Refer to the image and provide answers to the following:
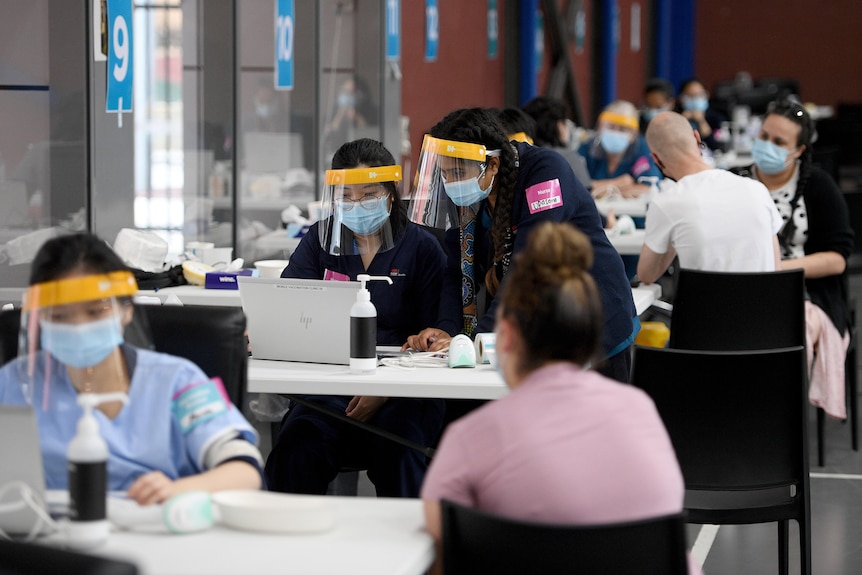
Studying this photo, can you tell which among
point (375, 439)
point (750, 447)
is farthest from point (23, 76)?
point (750, 447)

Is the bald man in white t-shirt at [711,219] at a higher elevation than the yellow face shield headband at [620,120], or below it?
below

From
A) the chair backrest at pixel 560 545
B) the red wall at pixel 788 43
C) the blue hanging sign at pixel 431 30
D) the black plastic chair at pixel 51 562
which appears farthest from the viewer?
the red wall at pixel 788 43

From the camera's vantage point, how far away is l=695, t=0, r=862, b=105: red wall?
1873 centimetres

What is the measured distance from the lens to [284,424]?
3.38 m

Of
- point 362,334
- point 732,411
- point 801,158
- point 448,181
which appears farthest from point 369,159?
point 801,158

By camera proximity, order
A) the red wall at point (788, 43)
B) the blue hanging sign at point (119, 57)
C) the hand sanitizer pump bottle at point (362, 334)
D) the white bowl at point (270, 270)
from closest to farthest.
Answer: the hand sanitizer pump bottle at point (362, 334)
the white bowl at point (270, 270)
the blue hanging sign at point (119, 57)
the red wall at point (788, 43)

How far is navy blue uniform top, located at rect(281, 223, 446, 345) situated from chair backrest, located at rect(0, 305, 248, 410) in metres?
1.02

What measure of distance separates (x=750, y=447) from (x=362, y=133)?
5395 millimetres

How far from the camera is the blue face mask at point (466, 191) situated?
3.25 metres

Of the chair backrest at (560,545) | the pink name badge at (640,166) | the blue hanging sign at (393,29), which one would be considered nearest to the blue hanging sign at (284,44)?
the blue hanging sign at (393,29)

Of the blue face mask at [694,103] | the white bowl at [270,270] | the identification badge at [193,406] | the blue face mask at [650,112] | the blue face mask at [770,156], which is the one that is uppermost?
the blue face mask at [694,103]

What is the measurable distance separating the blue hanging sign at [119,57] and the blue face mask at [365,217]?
1282 mm

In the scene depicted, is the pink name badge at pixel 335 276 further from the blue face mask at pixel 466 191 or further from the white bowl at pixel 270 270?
the white bowl at pixel 270 270

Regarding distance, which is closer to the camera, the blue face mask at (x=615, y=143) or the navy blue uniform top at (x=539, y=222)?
the navy blue uniform top at (x=539, y=222)
